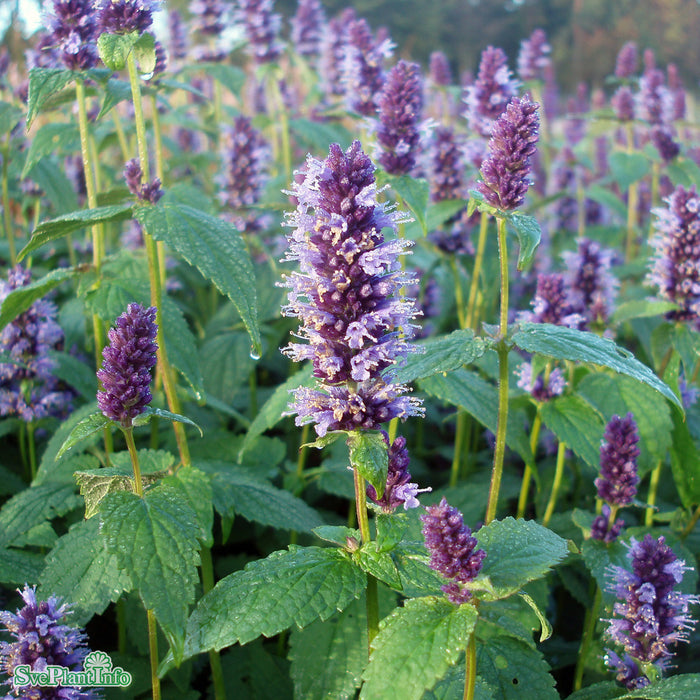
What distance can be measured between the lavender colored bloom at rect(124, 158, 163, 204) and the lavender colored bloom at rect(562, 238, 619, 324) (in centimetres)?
235

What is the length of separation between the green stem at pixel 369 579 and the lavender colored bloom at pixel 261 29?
5.35 metres

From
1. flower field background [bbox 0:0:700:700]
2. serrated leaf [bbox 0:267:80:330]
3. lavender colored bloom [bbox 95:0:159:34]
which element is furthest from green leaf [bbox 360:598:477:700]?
lavender colored bloom [bbox 95:0:159:34]

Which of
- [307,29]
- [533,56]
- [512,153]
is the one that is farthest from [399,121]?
[307,29]

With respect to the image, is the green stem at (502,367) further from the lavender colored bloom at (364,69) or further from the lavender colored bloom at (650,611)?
the lavender colored bloom at (364,69)

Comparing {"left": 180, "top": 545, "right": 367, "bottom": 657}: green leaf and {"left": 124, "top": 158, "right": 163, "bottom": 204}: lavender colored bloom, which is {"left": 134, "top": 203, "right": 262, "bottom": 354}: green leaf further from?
{"left": 180, "top": 545, "right": 367, "bottom": 657}: green leaf

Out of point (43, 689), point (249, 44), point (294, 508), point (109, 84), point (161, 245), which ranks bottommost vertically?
point (43, 689)

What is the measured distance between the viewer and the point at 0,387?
11.6 feet

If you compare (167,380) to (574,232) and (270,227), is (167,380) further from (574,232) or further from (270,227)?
(574,232)

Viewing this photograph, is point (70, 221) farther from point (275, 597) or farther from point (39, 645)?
point (275, 597)

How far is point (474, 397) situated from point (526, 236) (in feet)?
3.15

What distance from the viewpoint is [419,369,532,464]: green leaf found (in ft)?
9.22

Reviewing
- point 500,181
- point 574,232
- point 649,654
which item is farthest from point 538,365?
point 574,232

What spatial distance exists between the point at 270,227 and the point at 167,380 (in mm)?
3324

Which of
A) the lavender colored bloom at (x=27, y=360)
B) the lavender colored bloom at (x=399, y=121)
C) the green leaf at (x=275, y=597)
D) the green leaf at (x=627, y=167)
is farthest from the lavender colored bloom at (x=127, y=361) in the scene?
the green leaf at (x=627, y=167)
